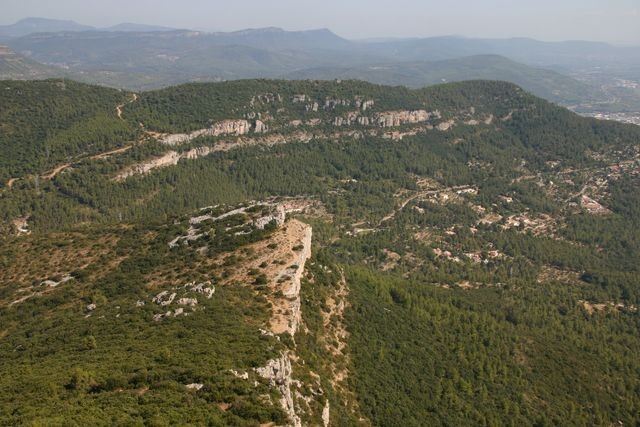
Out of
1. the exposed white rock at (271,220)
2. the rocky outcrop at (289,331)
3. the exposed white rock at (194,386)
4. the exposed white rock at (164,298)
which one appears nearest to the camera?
the exposed white rock at (194,386)

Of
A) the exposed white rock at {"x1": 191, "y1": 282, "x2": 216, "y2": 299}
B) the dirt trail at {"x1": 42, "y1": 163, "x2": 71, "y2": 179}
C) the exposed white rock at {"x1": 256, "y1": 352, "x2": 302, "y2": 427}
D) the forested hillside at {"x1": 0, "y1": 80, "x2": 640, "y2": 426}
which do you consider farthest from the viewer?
the dirt trail at {"x1": 42, "y1": 163, "x2": 71, "y2": 179}

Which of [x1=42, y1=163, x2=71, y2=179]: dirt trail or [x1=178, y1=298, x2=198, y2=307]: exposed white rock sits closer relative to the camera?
[x1=178, y1=298, x2=198, y2=307]: exposed white rock

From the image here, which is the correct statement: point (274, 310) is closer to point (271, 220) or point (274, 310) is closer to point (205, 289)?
point (205, 289)

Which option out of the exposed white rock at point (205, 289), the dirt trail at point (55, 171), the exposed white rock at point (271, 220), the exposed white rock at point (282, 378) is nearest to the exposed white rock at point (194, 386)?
the exposed white rock at point (282, 378)

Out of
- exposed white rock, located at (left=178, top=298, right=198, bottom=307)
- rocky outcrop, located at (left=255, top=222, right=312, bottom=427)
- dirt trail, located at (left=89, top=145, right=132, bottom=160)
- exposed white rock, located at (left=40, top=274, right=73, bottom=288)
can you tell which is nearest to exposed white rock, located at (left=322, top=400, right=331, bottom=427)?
rocky outcrop, located at (left=255, top=222, right=312, bottom=427)

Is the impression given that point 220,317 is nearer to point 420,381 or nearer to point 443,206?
point 420,381

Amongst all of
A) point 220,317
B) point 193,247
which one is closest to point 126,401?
point 220,317

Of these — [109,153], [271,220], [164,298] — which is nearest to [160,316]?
[164,298]

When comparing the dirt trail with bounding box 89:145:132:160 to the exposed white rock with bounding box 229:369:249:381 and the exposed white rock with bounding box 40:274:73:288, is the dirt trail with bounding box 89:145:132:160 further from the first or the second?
the exposed white rock with bounding box 229:369:249:381

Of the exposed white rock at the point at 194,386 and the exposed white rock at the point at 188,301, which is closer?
the exposed white rock at the point at 194,386

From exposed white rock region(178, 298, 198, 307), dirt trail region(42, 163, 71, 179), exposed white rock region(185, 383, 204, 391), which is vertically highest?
exposed white rock region(185, 383, 204, 391)

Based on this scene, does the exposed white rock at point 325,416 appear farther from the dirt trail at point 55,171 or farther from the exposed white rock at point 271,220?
the dirt trail at point 55,171
